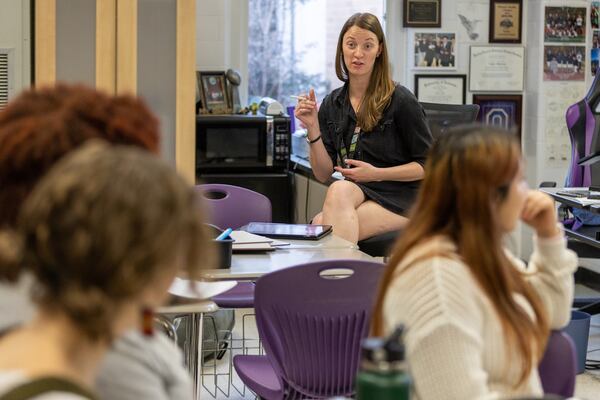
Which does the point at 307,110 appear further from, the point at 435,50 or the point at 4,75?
the point at 435,50

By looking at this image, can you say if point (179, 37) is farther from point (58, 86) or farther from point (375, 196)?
point (58, 86)

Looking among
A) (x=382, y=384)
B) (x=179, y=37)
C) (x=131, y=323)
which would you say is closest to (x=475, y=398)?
(x=382, y=384)

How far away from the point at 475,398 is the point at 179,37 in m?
2.47

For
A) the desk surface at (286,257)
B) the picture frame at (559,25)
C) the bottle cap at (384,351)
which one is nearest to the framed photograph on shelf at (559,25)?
the picture frame at (559,25)

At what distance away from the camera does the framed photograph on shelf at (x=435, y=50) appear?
6297mm

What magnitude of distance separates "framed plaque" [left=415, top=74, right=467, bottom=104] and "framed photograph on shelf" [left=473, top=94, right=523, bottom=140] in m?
0.13

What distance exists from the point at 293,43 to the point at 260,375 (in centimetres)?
406

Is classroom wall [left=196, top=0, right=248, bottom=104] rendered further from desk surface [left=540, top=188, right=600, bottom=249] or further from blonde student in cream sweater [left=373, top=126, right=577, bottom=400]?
blonde student in cream sweater [left=373, top=126, right=577, bottom=400]

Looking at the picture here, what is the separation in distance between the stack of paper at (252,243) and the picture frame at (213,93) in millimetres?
2513

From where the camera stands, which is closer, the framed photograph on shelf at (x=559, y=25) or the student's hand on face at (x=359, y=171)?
the student's hand on face at (x=359, y=171)

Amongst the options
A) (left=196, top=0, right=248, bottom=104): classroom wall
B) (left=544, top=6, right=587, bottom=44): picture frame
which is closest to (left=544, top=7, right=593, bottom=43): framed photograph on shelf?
(left=544, top=6, right=587, bottom=44): picture frame

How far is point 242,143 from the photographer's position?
5848mm

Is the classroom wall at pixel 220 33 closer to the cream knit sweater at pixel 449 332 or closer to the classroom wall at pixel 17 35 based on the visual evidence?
the classroom wall at pixel 17 35

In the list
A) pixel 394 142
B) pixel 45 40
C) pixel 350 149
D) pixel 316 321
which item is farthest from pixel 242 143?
pixel 316 321
